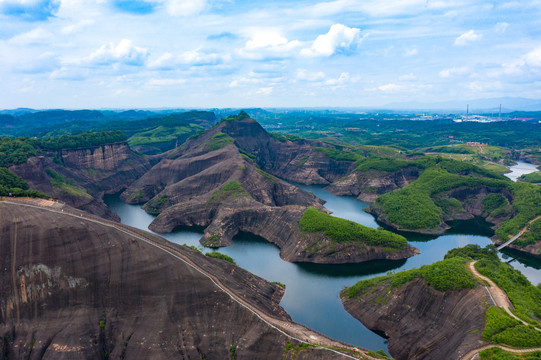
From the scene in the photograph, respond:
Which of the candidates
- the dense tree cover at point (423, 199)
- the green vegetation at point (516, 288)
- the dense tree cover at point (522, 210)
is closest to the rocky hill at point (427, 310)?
the green vegetation at point (516, 288)

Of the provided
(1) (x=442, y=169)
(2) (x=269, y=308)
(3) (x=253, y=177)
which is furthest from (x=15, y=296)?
(1) (x=442, y=169)

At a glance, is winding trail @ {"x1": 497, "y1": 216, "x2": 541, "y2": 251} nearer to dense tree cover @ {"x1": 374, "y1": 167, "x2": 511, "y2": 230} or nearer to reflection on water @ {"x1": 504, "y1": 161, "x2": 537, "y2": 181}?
dense tree cover @ {"x1": 374, "y1": 167, "x2": 511, "y2": 230}

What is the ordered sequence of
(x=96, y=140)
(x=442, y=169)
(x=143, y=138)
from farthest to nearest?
(x=143, y=138)
(x=96, y=140)
(x=442, y=169)

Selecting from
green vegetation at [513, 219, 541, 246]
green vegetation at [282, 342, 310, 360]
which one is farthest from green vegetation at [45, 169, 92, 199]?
green vegetation at [513, 219, 541, 246]

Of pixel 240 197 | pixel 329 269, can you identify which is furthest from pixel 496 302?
pixel 240 197

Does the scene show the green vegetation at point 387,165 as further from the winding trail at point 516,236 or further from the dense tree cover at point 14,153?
the dense tree cover at point 14,153

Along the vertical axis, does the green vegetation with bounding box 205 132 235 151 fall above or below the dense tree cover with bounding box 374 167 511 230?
above

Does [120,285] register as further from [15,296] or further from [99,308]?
[15,296]
